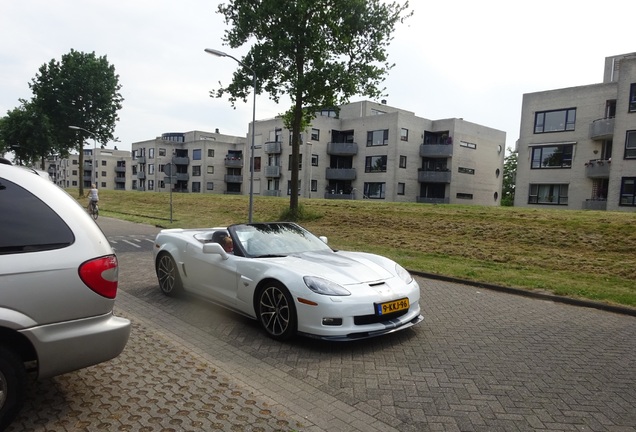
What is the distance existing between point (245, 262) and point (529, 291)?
17.7 feet

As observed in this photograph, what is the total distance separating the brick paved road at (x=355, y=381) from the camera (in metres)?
2.92

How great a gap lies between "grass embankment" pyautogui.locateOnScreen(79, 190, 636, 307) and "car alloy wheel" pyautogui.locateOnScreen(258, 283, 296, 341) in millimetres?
5069

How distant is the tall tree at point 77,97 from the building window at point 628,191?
134ft

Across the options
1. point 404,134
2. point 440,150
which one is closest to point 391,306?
point 404,134

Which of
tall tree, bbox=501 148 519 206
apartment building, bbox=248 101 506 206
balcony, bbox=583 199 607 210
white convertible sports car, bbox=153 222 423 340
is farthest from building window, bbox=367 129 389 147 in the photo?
white convertible sports car, bbox=153 222 423 340

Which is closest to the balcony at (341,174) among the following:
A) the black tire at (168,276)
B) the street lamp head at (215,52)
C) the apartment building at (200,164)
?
the apartment building at (200,164)

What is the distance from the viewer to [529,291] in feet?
23.9

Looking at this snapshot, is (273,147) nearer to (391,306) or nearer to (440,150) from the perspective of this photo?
(440,150)

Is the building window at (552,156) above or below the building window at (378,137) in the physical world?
below

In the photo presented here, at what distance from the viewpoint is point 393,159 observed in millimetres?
42375

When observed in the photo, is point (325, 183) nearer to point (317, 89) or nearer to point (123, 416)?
point (317, 89)

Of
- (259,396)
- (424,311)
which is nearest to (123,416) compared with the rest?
(259,396)

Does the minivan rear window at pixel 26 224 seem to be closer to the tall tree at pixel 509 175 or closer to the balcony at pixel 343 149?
the balcony at pixel 343 149

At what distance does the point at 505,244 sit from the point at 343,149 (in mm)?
35246
